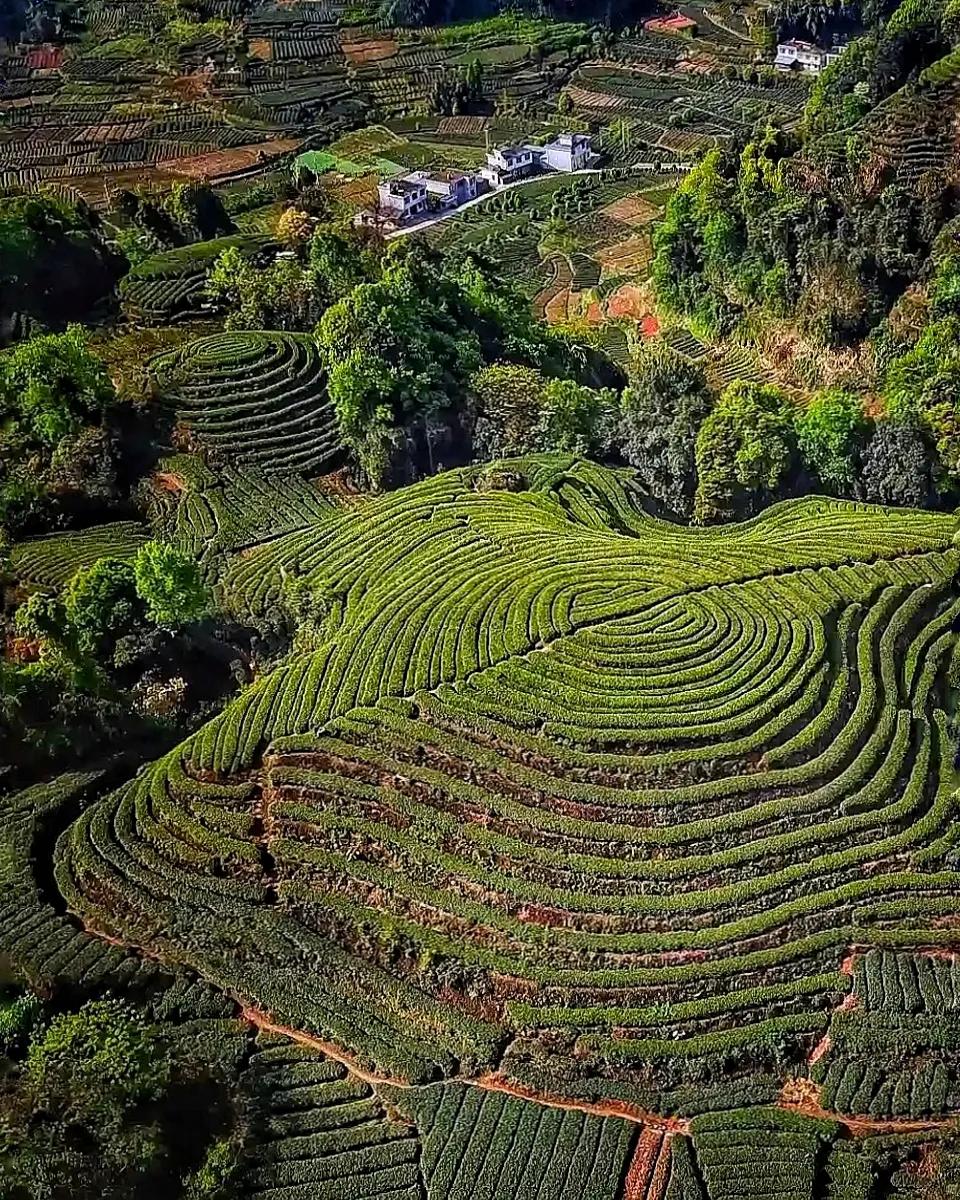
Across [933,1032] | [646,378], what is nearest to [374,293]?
[646,378]

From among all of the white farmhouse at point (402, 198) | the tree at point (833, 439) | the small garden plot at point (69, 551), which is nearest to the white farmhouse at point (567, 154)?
the white farmhouse at point (402, 198)

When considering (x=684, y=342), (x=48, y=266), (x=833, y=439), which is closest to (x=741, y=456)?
(x=833, y=439)

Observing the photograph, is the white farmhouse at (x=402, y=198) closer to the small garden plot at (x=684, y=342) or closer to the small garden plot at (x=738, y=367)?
the small garden plot at (x=684, y=342)

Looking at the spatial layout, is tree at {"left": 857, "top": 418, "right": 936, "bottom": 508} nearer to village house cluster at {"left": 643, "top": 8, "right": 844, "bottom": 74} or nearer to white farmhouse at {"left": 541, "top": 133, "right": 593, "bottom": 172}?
white farmhouse at {"left": 541, "top": 133, "right": 593, "bottom": 172}

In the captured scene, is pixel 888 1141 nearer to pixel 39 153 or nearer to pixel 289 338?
pixel 289 338

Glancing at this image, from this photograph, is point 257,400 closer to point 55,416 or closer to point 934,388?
point 55,416

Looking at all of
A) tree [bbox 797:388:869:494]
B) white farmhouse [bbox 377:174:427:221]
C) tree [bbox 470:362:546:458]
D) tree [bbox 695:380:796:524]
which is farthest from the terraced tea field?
white farmhouse [bbox 377:174:427:221]
